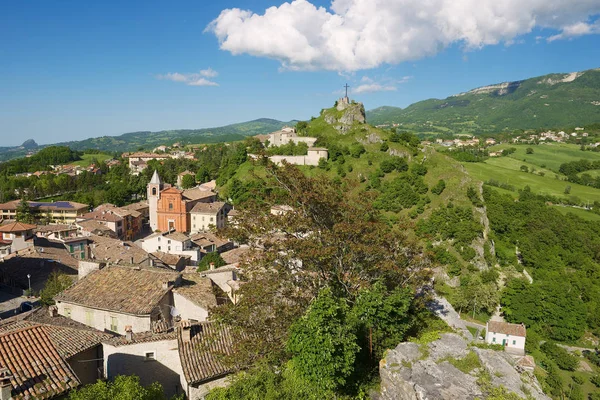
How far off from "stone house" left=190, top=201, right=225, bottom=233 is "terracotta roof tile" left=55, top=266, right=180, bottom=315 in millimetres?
46037

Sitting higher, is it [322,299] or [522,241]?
[322,299]

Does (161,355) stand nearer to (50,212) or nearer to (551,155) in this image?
(50,212)

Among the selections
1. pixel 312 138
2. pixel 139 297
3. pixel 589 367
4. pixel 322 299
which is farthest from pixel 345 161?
pixel 322 299

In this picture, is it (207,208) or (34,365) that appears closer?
(34,365)

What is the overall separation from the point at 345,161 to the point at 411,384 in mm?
75209

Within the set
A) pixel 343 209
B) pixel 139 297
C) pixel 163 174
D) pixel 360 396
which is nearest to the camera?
pixel 360 396

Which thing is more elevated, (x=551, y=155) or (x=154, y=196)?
(x=551, y=155)

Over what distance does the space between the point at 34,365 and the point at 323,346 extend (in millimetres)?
9234

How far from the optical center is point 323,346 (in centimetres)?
1161

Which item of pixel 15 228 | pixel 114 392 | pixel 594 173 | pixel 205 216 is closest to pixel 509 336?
pixel 114 392

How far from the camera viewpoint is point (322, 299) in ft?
42.0

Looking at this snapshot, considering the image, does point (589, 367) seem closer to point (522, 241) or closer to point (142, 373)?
point (522, 241)

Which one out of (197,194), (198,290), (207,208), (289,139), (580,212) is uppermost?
(289,139)

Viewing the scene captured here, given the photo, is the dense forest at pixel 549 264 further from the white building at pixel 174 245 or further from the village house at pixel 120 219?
the village house at pixel 120 219
